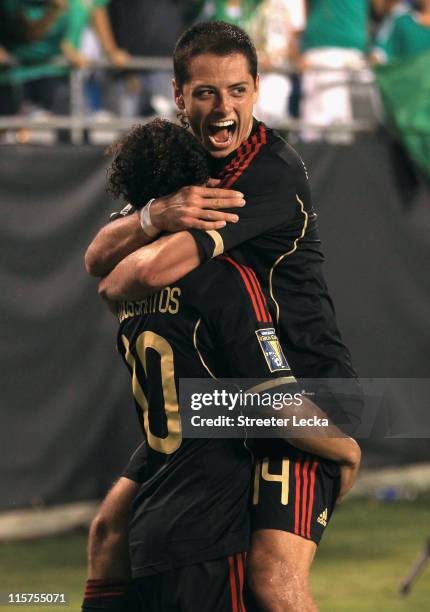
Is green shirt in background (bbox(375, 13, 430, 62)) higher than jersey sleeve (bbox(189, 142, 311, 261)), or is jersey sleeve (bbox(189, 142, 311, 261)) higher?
green shirt in background (bbox(375, 13, 430, 62))

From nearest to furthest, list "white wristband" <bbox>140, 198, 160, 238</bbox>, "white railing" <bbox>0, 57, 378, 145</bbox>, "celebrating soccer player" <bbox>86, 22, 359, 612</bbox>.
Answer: "celebrating soccer player" <bbox>86, 22, 359, 612</bbox>, "white wristband" <bbox>140, 198, 160, 238</bbox>, "white railing" <bbox>0, 57, 378, 145</bbox>

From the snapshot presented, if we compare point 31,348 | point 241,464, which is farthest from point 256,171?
point 31,348

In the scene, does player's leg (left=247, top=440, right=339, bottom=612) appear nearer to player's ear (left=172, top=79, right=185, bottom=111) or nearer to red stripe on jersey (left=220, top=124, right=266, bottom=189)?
red stripe on jersey (left=220, top=124, right=266, bottom=189)

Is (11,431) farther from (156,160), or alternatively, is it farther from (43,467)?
(156,160)

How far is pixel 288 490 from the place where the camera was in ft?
13.1

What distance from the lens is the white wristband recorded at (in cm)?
400

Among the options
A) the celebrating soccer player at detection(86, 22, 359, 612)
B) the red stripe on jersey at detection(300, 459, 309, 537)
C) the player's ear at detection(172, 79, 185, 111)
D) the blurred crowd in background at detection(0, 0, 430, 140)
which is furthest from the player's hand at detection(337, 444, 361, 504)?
the blurred crowd in background at detection(0, 0, 430, 140)

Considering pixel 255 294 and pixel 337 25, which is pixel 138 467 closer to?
pixel 255 294

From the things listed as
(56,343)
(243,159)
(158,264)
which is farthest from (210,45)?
(56,343)

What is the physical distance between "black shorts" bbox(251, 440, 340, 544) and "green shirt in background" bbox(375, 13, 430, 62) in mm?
6642

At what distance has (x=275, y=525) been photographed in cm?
396

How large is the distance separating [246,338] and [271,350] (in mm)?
84

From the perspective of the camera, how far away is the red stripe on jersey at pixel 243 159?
408cm

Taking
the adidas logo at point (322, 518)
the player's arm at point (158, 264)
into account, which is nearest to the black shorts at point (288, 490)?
the adidas logo at point (322, 518)
